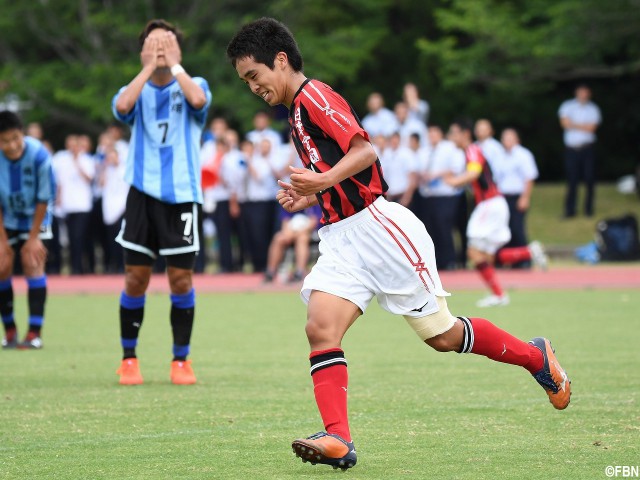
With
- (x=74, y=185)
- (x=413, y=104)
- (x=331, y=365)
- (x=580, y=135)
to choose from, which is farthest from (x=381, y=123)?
(x=331, y=365)

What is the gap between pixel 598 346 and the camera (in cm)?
1058

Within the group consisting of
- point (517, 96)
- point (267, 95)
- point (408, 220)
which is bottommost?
point (408, 220)

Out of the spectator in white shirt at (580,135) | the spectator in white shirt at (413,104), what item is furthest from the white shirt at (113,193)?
the spectator in white shirt at (580,135)

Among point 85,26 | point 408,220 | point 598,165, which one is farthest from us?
point 598,165

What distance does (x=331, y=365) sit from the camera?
19.5ft

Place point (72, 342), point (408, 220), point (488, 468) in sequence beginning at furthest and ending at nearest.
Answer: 1. point (72, 342)
2. point (408, 220)
3. point (488, 468)

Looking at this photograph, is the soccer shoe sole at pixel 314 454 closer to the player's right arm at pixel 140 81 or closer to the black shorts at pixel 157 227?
the black shorts at pixel 157 227

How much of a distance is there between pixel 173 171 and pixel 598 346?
13.7 ft

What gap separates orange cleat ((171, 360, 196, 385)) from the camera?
8805mm

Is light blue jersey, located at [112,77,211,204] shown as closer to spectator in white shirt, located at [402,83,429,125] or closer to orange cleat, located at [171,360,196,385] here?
orange cleat, located at [171,360,196,385]

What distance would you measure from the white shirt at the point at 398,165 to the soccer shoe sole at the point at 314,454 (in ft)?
51.5

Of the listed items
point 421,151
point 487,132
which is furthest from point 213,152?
point 487,132

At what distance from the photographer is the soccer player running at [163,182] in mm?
8680

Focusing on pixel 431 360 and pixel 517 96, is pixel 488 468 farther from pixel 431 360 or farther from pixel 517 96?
pixel 517 96
